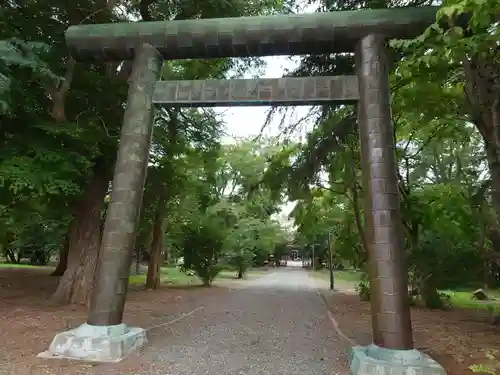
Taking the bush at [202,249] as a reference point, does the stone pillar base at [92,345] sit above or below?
below

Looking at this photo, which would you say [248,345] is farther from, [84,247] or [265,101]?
[84,247]

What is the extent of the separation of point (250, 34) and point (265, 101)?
3.43ft

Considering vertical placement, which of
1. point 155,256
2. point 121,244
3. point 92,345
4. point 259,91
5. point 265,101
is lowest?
point 92,345

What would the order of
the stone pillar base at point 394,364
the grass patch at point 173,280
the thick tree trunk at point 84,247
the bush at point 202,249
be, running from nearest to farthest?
the stone pillar base at point 394,364 → the thick tree trunk at point 84,247 → the bush at point 202,249 → the grass patch at point 173,280

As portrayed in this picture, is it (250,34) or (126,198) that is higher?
(250,34)

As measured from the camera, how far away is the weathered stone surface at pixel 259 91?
531cm

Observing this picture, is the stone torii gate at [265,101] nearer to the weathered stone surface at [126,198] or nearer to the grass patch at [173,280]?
the weathered stone surface at [126,198]

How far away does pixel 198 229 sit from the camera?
1644 centimetres

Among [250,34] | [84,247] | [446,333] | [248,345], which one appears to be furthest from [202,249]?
[250,34]

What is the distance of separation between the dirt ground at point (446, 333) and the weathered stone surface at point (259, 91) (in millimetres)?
3874

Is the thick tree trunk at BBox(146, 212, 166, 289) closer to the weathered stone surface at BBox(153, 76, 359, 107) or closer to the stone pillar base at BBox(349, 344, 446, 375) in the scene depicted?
the weathered stone surface at BBox(153, 76, 359, 107)

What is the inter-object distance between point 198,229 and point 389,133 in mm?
12453

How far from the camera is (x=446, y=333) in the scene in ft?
23.6

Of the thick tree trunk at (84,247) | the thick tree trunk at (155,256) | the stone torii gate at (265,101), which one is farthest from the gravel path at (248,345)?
the thick tree trunk at (155,256)
